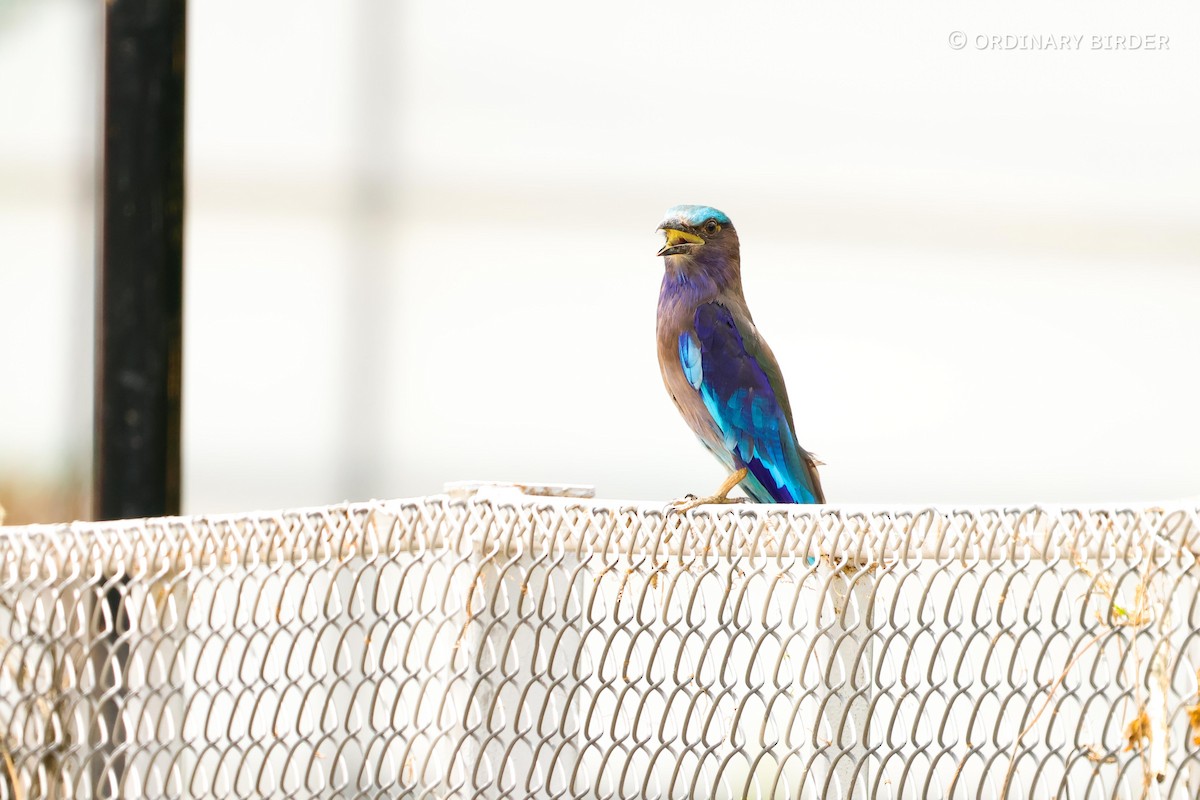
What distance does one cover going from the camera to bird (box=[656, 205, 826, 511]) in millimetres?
1557

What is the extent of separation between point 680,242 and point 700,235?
3 cm

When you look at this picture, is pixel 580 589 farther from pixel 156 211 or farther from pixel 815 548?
pixel 156 211

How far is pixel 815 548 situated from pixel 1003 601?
117 millimetres

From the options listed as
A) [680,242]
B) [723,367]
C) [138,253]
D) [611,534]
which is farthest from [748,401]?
[138,253]

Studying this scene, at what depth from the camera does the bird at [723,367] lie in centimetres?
156

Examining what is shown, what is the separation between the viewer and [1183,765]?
2.17ft

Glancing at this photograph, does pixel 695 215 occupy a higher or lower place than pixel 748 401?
higher

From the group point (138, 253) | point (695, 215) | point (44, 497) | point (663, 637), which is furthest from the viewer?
point (44, 497)

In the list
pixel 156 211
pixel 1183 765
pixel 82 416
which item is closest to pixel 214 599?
pixel 1183 765

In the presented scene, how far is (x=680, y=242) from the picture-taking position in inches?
65.1

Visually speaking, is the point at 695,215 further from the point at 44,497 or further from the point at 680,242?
the point at 44,497

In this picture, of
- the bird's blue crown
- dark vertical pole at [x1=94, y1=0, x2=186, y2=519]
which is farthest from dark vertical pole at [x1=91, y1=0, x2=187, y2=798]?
the bird's blue crown

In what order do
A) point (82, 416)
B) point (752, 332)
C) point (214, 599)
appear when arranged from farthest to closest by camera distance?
point (82, 416) → point (752, 332) → point (214, 599)

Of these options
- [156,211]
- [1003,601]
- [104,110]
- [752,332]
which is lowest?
[1003,601]
